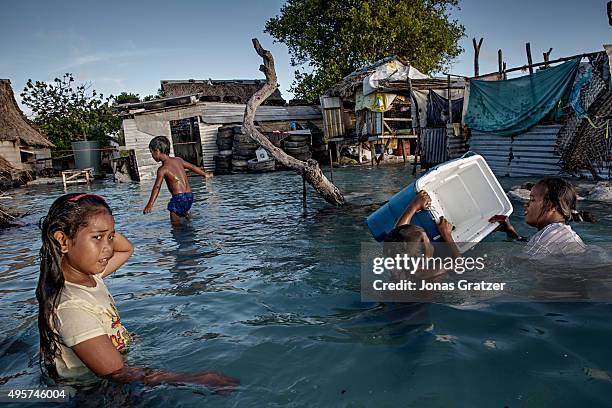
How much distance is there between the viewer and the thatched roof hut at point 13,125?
23391mm

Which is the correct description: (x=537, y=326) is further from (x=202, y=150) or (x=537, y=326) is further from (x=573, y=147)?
(x=202, y=150)

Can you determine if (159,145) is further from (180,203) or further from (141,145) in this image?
(141,145)

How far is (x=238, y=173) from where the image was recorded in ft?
73.6

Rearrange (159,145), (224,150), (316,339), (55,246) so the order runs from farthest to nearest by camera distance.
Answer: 1. (224,150)
2. (159,145)
3. (316,339)
4. (55,246)

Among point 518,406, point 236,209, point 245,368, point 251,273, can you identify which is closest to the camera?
point 518,406

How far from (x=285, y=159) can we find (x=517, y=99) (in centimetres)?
650

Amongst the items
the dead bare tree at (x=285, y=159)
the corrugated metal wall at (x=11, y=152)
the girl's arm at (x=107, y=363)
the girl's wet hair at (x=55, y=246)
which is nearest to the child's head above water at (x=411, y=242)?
the girl's arm at (x=107, y=363)

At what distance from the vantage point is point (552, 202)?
3.72 meters

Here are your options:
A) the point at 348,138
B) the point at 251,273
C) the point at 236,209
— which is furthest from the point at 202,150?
the point at 251,273

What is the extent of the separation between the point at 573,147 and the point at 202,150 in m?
17.5

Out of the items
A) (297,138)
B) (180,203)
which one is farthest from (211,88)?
(180,203)

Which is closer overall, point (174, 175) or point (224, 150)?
point (174, 175)

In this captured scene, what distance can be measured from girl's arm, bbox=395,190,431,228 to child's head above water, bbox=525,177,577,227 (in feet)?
2.78

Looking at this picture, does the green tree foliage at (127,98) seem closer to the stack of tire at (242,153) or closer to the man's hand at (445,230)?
the stack of tire at (242,153)
